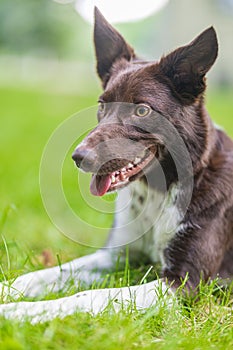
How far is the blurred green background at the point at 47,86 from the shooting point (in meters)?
4.52

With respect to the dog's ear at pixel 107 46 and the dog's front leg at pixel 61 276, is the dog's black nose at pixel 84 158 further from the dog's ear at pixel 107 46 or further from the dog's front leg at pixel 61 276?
the dog's ear at pixel 107 46

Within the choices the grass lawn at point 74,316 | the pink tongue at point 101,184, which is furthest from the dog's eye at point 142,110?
the grass lawn at point 74,316

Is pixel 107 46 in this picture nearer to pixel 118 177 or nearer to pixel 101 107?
pixel 101 107

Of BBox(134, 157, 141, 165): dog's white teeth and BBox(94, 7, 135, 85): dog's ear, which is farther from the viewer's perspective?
BBox(94, 7, 135, 85): dog's ear

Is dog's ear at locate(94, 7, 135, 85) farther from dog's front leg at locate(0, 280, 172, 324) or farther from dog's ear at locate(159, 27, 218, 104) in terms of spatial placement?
dog's front leg at locate(0, 280, 172, 324)

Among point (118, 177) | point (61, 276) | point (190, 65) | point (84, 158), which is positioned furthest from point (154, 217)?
point (190, 65)

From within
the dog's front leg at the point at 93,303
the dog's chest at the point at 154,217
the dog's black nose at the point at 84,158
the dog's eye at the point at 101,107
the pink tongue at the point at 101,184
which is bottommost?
the dog's front leg at the point at 93,303

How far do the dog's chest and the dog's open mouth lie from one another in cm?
26

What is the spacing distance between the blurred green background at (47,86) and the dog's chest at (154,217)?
25.8 inches

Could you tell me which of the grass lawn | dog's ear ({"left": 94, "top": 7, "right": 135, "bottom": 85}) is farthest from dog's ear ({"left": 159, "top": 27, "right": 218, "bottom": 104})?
the grass lawn

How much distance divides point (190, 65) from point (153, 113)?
32 centimetres

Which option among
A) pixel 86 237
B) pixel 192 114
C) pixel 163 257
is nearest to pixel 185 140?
pixel 192 114

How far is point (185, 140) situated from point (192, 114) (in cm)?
15

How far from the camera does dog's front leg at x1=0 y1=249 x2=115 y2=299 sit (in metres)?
3.18
